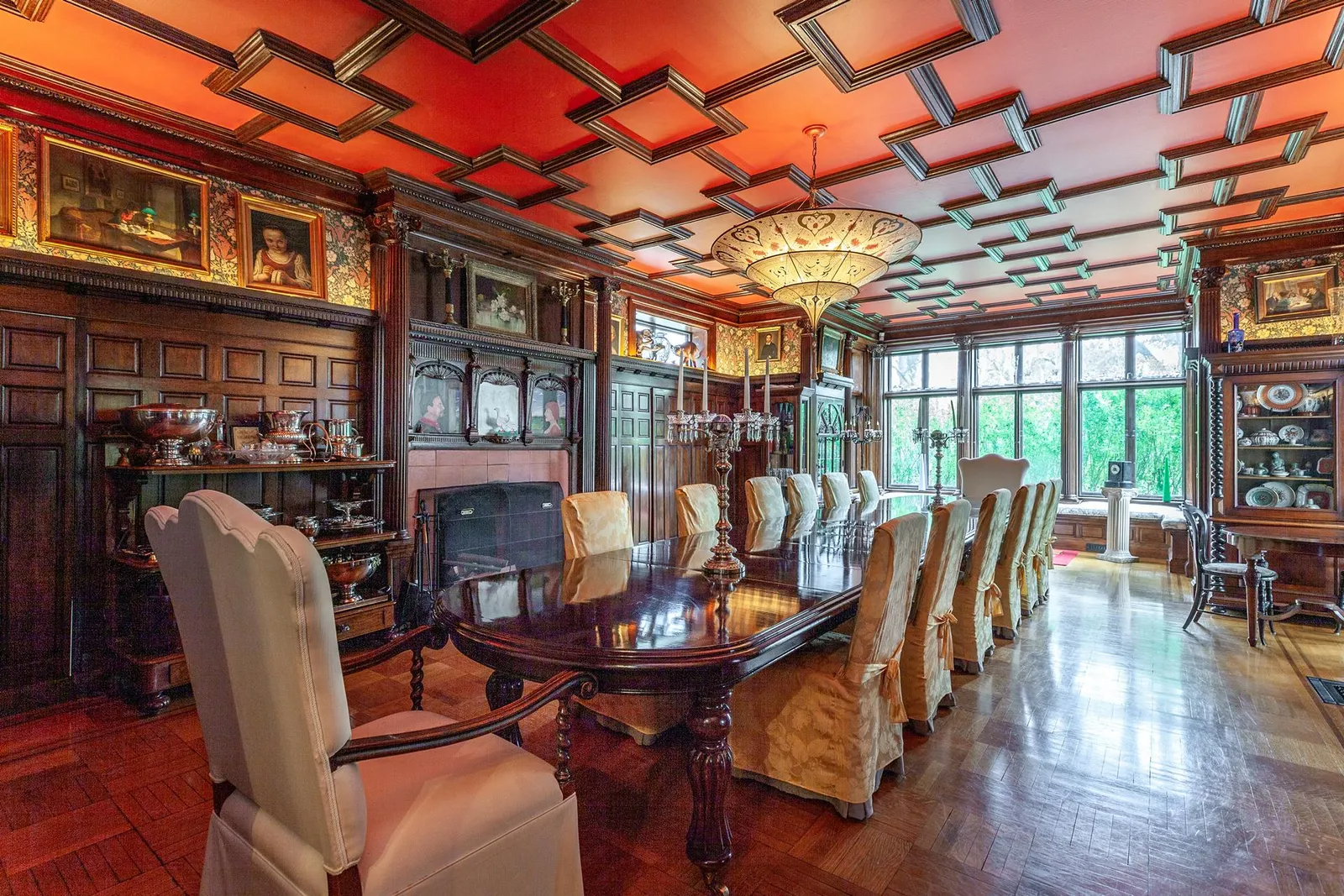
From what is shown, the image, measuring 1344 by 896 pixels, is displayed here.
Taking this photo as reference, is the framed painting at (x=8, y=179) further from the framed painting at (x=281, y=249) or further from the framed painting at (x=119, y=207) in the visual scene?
the framed painting at (x=281, y=249)

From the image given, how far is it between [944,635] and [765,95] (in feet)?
9.09

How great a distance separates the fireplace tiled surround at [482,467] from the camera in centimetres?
461

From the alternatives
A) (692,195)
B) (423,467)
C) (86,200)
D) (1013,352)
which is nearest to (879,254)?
(692,195)

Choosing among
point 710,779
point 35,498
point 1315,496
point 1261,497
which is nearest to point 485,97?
point 35,498

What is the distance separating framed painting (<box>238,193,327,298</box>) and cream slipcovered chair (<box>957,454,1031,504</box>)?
232 inches

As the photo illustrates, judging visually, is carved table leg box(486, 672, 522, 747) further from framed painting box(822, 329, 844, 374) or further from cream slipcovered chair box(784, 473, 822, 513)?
framed painting box(822, 329, 844, 374)

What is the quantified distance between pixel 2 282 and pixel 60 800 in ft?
7.88

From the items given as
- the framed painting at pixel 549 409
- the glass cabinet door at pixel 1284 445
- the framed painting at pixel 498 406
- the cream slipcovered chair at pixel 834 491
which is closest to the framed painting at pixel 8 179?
the framed painting at pixel 498 406

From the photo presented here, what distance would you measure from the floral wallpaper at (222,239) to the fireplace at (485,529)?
1571 millimetres

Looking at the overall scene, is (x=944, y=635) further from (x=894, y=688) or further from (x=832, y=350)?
(x=832, y=350)

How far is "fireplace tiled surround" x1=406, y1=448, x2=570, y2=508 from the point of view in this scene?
4613 millimetres

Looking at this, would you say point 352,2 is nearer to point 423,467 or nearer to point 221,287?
point 221,287

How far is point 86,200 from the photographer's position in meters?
3.19

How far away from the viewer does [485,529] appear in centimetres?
491
